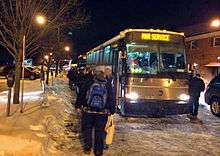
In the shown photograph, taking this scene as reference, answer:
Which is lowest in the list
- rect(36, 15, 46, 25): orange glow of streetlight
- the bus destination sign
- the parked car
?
the parked car

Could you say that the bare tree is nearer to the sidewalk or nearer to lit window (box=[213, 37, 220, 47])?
the sidewalk

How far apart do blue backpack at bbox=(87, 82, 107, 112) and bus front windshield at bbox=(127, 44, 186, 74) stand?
5847mm

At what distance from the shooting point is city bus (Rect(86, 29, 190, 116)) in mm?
13344

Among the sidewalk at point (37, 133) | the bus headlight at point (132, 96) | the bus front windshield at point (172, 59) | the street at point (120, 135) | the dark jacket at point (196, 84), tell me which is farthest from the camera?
the dark jacket at point (196, 84)

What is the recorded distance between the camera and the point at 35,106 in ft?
47.6

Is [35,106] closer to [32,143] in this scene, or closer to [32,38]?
[32,38]

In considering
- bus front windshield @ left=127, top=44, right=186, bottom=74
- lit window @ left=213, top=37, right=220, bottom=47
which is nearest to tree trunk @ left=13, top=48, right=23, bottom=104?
bus front windshield @ left=127, top=44, right=186, bottom=74

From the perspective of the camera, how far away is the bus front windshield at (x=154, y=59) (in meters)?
13.4

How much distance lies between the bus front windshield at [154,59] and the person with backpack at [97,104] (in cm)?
576

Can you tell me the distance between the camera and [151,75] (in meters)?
13.4

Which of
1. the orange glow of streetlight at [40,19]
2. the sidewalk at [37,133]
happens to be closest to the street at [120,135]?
the sidewalk at [37,133]

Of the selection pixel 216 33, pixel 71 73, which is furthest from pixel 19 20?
pixel 216 33

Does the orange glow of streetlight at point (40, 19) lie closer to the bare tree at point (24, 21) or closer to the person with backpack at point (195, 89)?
the bare tree at point (24, 21)

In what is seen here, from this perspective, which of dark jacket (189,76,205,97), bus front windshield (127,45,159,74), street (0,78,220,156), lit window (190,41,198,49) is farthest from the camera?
lit window (190,41,198,49)
